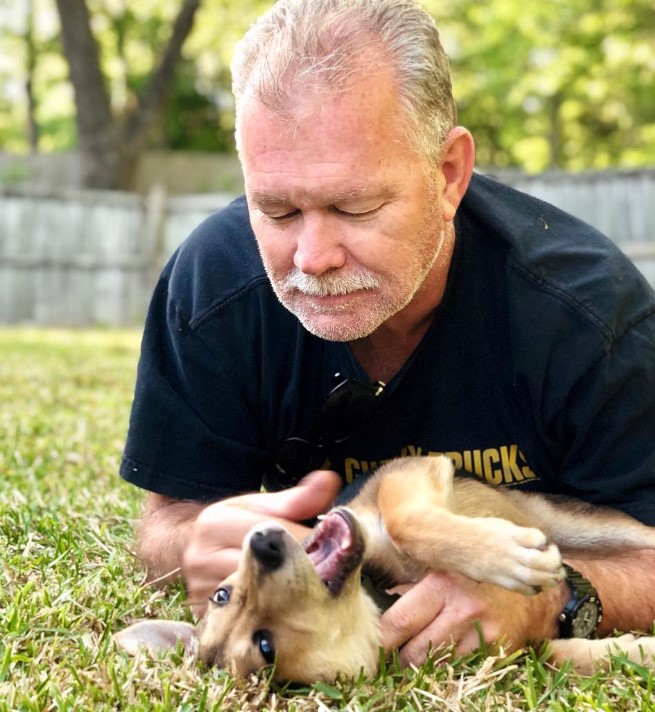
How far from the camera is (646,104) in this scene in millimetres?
23516

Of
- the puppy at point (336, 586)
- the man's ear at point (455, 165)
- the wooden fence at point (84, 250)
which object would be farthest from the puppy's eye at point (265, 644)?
the wooden fence at point (84, 250)

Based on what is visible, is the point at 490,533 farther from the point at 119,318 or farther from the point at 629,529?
the point at 119,318

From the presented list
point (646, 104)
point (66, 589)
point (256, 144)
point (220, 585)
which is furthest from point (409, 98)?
point (646, 104)

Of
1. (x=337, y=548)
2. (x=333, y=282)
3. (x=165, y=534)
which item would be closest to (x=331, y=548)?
(x=337, y=548)

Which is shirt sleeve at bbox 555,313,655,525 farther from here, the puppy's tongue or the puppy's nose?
the puppy's nose

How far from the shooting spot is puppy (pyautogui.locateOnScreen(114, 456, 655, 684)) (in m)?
2.70

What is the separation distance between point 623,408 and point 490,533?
2.07ft

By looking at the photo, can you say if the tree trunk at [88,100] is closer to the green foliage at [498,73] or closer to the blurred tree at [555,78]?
the green foliage at [498,73]

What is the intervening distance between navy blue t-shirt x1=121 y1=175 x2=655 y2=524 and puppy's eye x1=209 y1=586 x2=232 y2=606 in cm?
47

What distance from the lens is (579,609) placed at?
2914 millimetres

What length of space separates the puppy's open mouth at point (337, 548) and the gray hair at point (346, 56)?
1.06 m

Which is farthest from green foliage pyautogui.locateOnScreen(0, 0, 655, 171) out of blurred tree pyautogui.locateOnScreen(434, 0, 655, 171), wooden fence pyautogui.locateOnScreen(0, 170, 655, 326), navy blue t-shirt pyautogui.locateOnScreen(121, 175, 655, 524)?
navy blue t-shirt pyautogui.locateOnScreen(121, 175, 655, 524)

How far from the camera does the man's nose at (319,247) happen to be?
9.21ft

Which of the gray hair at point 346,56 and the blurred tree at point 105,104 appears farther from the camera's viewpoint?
the blurred tree at point 105,104
